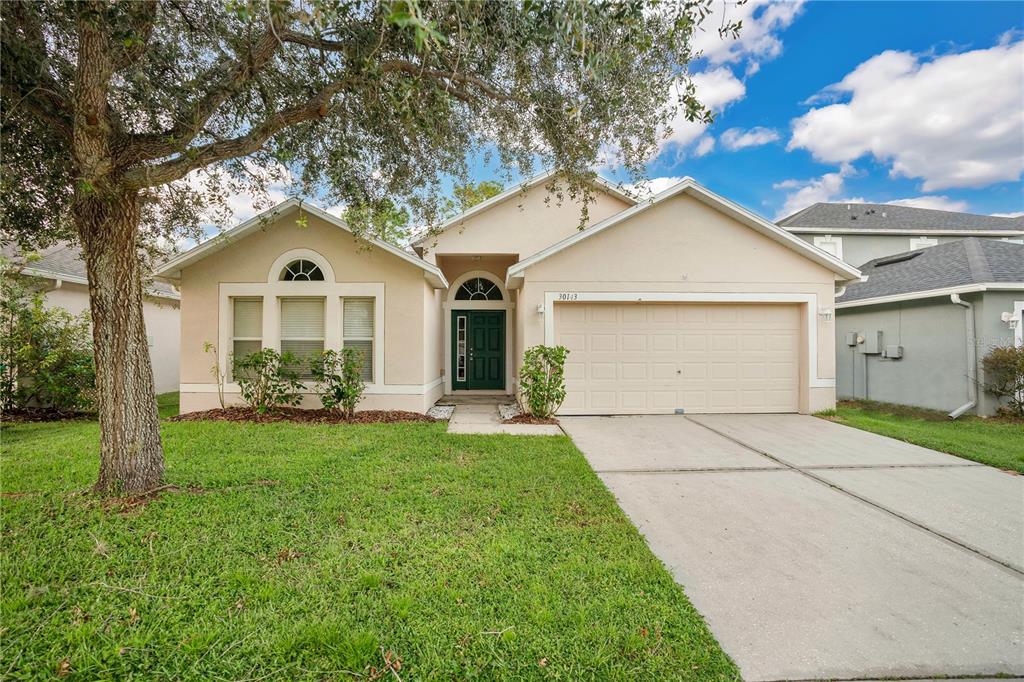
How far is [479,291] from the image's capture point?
1262 cm

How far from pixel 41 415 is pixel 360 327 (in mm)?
6667

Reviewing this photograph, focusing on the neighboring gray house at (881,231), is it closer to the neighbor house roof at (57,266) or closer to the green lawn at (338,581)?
the green lawn at (338,581)

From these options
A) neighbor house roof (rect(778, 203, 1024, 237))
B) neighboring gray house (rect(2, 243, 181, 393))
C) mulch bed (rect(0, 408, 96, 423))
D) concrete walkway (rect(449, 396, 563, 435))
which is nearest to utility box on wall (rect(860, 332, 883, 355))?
neighbor house roof (rect(778, 203, 1024, 237))

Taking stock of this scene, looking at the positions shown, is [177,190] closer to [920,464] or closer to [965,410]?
[920,464]

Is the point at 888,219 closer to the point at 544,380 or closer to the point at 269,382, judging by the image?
the point at 544,380

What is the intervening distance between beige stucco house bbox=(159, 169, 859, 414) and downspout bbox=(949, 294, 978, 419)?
2522 millimetres

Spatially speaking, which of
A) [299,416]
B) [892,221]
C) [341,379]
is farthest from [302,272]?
[892,221]

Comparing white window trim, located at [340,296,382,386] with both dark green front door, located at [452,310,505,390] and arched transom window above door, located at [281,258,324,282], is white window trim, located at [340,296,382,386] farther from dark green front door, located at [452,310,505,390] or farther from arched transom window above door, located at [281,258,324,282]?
dark green front door, located at [452,310,505,390]

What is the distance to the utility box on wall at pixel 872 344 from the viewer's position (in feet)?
37.6

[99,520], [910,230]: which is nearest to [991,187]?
[910,230]

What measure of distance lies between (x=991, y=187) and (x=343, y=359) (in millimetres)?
23517

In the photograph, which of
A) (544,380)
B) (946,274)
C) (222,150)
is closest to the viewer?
(222,150)

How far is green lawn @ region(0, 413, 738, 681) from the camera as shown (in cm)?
224

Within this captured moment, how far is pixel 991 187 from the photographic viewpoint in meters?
16.4
